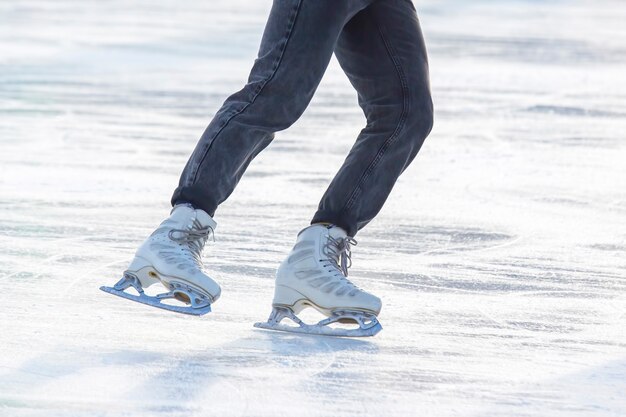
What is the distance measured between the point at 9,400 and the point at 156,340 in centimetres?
51

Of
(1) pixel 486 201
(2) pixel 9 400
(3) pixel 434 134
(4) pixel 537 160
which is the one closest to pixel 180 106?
(3) pixel 434 134

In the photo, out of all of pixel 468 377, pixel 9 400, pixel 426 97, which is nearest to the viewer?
pixel 9 400

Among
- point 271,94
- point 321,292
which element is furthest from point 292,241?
point 271,94

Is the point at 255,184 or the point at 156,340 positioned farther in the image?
the point at 255,184

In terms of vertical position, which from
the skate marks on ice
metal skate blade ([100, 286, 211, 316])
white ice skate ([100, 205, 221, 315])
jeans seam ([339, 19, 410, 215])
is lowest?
the skate marks on ice

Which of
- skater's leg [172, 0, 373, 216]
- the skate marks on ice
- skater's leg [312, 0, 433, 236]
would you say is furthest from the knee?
the skate marks on ice

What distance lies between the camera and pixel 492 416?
241 cm

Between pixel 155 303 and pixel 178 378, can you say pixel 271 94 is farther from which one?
pixel 178 378

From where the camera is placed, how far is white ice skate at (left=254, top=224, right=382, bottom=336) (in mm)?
3025

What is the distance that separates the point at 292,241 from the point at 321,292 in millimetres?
981

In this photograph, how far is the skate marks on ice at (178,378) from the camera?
7.86 feet

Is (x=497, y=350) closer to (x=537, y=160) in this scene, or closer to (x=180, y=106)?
(x=537, y=160)

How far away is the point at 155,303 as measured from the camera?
3.00 meters

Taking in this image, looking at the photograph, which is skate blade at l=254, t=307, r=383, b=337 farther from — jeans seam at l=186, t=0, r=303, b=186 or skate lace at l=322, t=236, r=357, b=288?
jeans seam at l=186, t=0, r=303, b=186
